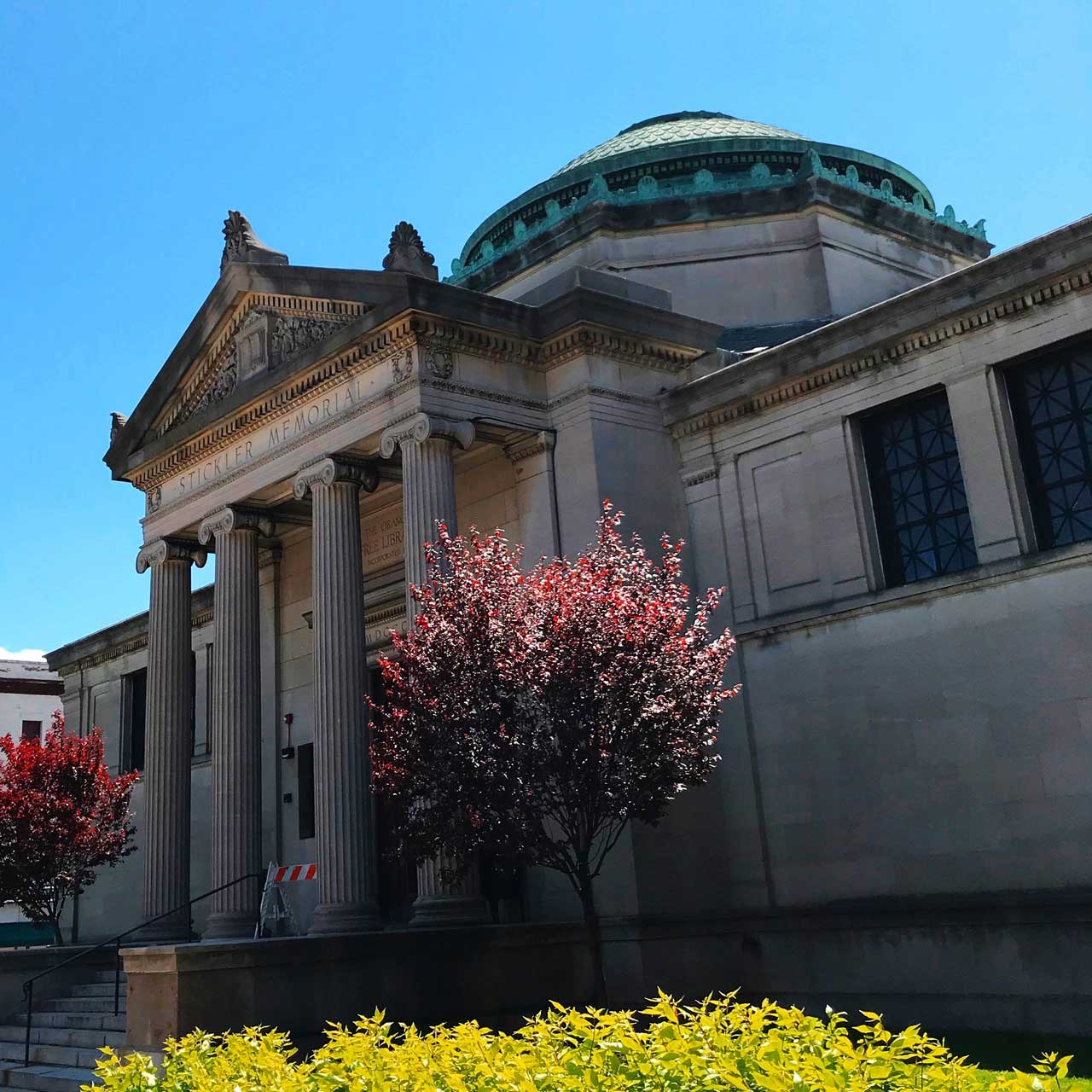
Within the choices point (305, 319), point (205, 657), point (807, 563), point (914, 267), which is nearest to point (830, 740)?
point (807, 563)

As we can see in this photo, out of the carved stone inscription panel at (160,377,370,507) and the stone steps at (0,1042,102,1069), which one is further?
the carved stone inscription panel at (160,377,370,507)

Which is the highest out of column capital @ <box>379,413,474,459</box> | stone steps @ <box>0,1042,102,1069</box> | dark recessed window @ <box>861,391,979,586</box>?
column capital @ <box>379,413,474,459</box>

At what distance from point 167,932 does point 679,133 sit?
64.3 feet

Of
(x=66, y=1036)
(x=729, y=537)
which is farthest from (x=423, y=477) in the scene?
(x=66, y=1036)

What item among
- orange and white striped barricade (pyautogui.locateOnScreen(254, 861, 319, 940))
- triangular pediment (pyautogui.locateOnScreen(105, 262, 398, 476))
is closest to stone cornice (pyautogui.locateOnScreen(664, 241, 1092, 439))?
triangular pediment (pyautogui.locateOnScreen(105, 262, 398, 476))

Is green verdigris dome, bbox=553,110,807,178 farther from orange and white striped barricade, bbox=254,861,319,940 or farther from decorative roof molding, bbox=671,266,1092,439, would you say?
orange and white striped barricade, bbox=254,861,319,940

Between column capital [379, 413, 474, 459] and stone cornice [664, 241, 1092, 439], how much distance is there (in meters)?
3.37

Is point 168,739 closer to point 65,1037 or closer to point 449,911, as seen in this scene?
point 65,1037

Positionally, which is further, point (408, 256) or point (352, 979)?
point (408, 256)

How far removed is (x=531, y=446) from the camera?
19453mm

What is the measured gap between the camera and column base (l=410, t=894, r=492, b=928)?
16.7 metres

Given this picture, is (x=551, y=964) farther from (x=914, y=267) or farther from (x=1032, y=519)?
(x=914, y=267)

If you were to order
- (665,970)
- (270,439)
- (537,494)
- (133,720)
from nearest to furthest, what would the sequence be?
(665,970) → (537,494) → (270,439) → (133,720)

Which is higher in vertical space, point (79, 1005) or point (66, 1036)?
point (79, 1005)
